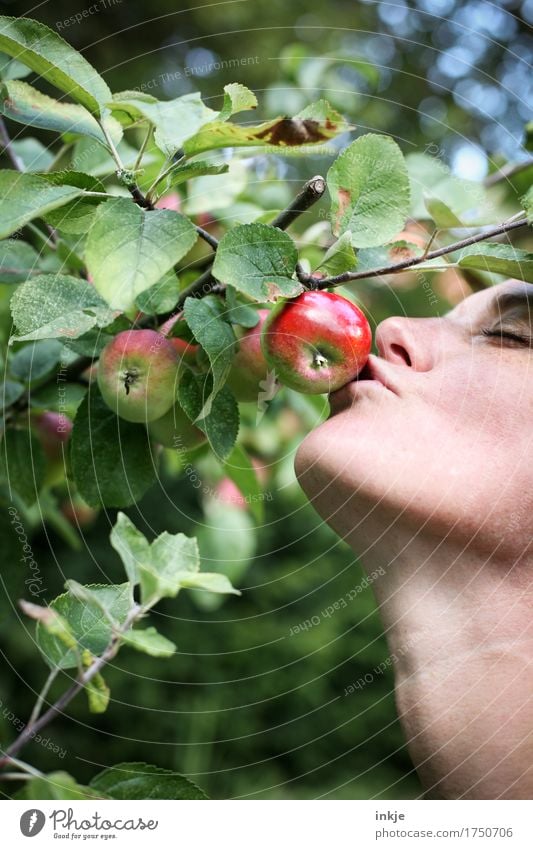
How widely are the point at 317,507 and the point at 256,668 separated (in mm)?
1680

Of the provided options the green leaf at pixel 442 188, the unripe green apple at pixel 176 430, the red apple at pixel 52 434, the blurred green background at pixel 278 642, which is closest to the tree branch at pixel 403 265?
the unripe green apple at pixel 176 430

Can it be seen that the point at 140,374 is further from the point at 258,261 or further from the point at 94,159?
the point at 94,159

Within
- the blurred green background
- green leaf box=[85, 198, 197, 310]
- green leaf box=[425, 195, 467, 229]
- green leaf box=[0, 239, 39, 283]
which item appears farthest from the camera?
the blurred green background

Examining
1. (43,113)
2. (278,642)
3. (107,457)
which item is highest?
(43,113)

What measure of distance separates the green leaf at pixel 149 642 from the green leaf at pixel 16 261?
0.98 ft

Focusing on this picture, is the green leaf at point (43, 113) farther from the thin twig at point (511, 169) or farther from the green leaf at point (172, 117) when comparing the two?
the thin twig at point (511, 169)

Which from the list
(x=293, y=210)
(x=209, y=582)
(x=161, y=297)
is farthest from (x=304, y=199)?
(x=209, y=582)

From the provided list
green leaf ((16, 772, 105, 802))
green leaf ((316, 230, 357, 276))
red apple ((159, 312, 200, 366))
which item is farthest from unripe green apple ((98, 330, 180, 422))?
green leaf ((16, 772, 105, 802))

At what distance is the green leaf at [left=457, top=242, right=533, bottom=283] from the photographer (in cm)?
42

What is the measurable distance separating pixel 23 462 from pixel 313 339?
13.0 inches

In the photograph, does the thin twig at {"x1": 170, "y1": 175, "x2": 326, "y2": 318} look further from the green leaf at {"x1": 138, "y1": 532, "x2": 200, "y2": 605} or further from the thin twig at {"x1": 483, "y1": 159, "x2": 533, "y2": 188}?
the thin twig at {"x1": 483, "y1": 159, "x2": 533, "y2": 188}

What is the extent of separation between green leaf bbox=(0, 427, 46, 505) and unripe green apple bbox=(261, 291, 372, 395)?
11.2 inches

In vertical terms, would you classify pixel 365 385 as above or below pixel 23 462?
above

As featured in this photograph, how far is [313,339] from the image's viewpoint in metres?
0.42
